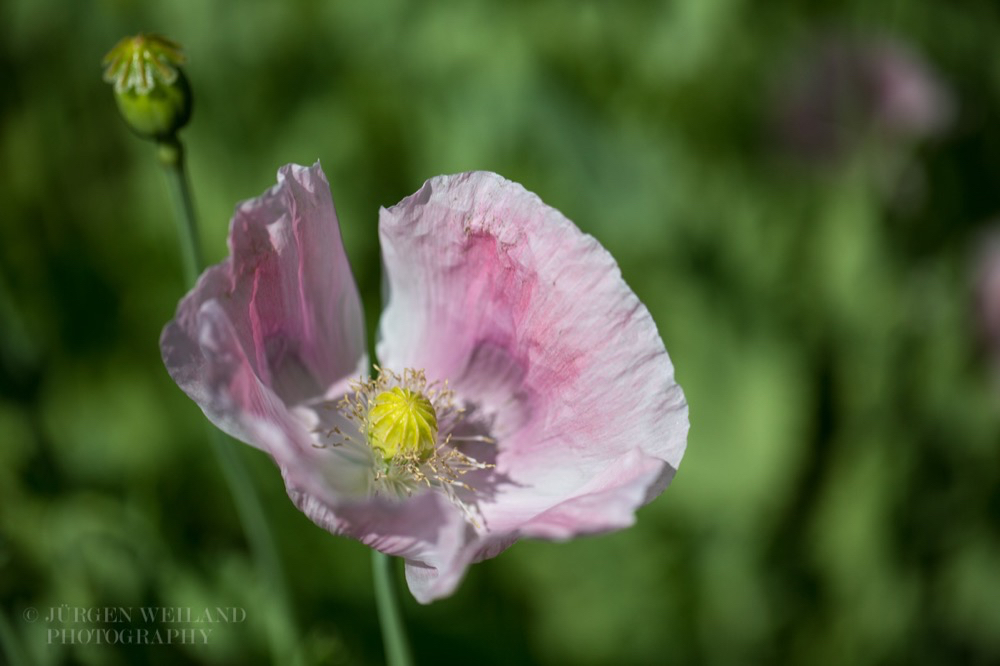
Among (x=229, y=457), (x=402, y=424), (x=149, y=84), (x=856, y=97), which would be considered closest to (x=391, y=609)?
(x=402, y=424)

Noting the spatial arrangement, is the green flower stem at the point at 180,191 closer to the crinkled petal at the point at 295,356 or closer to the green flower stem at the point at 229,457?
the green flower stem at the point at 229,457

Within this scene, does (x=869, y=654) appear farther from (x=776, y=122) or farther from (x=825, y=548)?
(x=776, y=122)

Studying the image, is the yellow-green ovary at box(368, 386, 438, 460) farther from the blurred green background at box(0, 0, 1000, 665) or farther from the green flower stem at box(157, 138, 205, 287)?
the blurred green background at box(0, 0, 1000, 665)

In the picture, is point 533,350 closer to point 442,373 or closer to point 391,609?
point 442,373

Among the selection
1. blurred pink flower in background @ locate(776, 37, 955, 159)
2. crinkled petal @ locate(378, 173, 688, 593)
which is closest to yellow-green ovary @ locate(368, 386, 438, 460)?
crinkled petal @ locate(378, 173, 688, 593)

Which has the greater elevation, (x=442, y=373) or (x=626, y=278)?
(x=442, y=373)

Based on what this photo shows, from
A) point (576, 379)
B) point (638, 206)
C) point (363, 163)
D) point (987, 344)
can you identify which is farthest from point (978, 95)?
point (576, 379)
